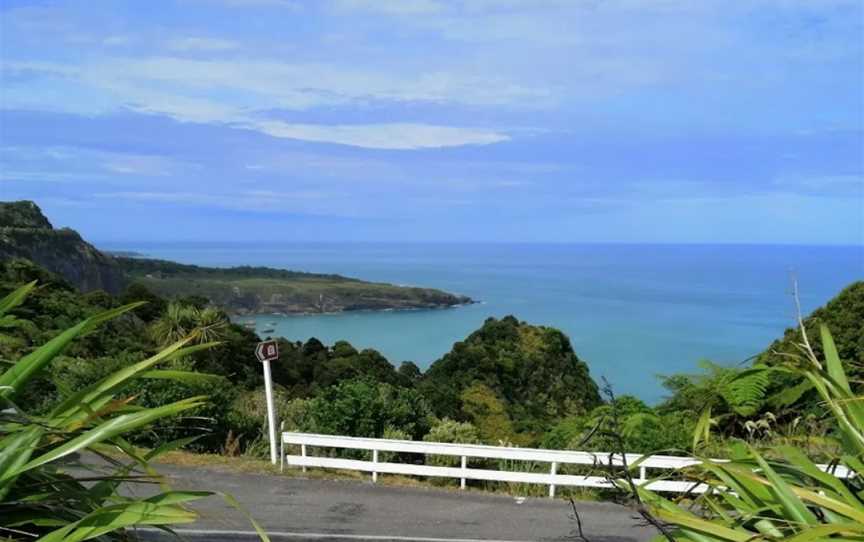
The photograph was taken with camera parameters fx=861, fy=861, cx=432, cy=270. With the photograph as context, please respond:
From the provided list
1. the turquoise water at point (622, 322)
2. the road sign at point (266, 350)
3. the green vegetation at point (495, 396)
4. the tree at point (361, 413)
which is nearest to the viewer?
the green vegetation at point (495, 396)

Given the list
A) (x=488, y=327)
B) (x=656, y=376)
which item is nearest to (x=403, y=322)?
(x=488, y=327)

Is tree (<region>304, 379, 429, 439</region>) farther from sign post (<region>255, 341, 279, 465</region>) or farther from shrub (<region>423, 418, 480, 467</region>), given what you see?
sign post (<region>255, 341, 279, 465</region>)

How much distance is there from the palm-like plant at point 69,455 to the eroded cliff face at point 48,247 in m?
59.6

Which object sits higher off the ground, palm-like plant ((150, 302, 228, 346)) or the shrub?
palm-like plant ((150, 302, 228, 346))

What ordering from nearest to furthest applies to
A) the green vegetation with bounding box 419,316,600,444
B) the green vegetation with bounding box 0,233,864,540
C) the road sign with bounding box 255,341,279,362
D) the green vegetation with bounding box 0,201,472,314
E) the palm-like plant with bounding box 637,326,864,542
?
the palm-like plant with bounding box 637,326,864,542 → the green vegetation with bounding box 0,233,864,540 → the road sign with bounding box 255,341,279,362 → the green vegetation with bounding box 419,316,600,444 → the green vegetation with bounding box 0,201,472,314

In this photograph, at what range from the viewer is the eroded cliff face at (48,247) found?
61.4 meters

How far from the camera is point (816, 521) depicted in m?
2.58

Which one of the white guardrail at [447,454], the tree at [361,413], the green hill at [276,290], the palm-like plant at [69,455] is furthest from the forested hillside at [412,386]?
the green hill at [276,290]

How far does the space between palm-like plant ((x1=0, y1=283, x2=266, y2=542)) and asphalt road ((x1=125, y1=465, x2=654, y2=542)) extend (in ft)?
19.1

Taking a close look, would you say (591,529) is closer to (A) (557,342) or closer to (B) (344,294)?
(A) (557,342)

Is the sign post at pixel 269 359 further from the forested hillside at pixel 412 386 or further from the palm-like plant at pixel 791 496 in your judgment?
the palm-like plant at pixel 791 496

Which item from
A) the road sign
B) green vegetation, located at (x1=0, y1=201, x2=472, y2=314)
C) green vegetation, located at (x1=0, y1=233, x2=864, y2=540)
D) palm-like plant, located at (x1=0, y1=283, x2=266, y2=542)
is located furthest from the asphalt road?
green vegetation, located at (x1=0, y1=201, x2=472, y2=314)

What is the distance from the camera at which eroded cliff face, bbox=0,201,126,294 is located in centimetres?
6141

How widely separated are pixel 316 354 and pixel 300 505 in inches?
1056
